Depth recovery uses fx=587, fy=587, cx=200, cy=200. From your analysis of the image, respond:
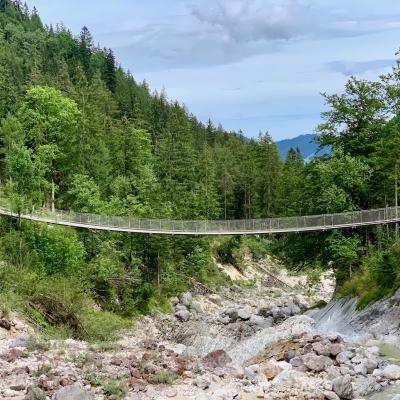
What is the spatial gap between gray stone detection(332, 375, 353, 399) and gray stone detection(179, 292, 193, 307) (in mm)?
24379

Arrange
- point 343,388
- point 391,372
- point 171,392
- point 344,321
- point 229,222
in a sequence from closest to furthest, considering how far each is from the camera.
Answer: point 171,392 < point 343,388 < point 391,372 < point 344,321 < point 229,222

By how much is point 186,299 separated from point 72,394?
2637cm

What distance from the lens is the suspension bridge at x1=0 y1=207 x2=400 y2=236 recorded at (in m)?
27.7

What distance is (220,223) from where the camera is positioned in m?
31.1

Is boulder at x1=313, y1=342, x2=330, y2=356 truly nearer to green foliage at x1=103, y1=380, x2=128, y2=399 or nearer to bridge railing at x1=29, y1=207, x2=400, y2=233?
green foliage at x1=103, y1=380, x2=128, y2=399

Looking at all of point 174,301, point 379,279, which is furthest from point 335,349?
point 174,301

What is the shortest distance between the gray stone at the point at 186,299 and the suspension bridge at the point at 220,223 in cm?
756

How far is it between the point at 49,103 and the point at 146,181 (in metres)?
8.57

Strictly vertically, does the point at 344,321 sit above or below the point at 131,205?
below

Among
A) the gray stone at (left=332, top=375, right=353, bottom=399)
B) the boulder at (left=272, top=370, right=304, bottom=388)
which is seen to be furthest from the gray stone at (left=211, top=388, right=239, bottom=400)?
the gray stone at (left=332, top=375, right=353, bottom=399)

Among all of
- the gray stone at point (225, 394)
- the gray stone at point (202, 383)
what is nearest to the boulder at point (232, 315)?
the gray stone at point (202, 383)

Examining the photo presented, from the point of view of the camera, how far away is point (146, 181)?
41.6m

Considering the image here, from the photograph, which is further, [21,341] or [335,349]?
[335,349]

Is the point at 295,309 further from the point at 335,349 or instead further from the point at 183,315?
the point at 335,349
